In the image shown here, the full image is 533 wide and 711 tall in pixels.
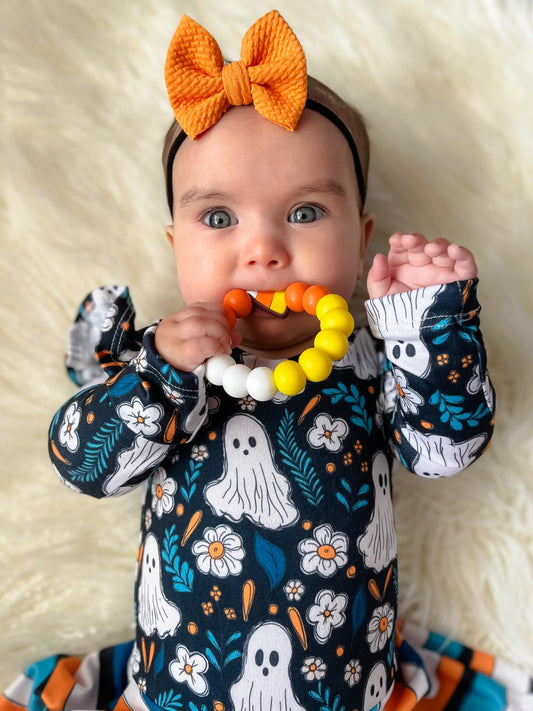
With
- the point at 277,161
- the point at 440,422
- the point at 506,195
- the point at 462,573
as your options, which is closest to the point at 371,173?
the point at 506,195

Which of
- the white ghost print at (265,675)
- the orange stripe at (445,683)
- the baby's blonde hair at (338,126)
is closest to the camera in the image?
the white ghost print at (265,675)

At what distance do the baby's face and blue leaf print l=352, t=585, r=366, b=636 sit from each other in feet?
1.15

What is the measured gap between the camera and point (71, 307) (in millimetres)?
1212

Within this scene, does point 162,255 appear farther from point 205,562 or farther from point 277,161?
point 205,562

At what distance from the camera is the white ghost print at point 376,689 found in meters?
0.95

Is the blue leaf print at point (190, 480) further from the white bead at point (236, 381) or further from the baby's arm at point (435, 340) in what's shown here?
the baby's arm at point (435, 340)

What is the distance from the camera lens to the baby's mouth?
36.5 inches

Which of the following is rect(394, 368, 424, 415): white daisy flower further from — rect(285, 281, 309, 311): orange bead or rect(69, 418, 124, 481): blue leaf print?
rect(69, 418, 124, 481): blue leaf print

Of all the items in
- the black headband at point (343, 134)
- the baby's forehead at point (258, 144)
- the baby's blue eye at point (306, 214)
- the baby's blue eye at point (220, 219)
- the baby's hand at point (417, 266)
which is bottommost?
the baby's hand at point (417, 266)

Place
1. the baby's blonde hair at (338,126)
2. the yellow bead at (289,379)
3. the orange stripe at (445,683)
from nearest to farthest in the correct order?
the yellow bead at (289,379) → the baby's blonde hair at (338,126) → the orange stripe at (445,683)

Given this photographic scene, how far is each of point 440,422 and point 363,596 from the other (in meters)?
0.25

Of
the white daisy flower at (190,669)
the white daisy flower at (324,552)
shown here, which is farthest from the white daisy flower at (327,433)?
the white daisy flower at (190,669)

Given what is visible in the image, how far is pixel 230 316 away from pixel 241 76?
1.03ft

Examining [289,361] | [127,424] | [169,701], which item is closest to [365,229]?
[289,361]
